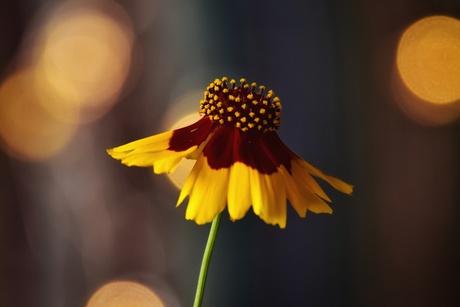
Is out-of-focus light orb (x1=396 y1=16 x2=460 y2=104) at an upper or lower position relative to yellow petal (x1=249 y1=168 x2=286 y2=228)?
upper

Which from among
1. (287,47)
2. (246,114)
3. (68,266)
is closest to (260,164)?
(246,114)

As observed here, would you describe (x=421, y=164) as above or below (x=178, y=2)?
below

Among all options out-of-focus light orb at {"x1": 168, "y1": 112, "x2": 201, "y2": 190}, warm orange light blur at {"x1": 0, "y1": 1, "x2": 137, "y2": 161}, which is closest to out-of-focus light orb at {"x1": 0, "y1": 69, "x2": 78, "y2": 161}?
warm orange light blur at {"x1": 0, "y1": 1, "x2": 137, "y2": 161}

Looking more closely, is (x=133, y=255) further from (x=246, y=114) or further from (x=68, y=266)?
(x=246, y=114)

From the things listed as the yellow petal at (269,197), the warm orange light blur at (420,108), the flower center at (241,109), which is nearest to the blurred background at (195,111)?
the warm orange light blur at (420,108)

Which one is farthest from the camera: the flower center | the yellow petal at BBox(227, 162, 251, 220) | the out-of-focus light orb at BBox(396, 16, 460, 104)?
the out-of-focus light orb at BBox(396, 16, 460, 104)

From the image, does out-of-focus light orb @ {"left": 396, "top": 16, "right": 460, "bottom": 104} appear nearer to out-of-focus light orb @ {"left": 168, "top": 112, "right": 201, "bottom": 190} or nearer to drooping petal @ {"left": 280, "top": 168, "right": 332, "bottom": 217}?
out-of-focus light orb @ {"left": 168, "top": 112, "right": 201, "bottom": 190}
